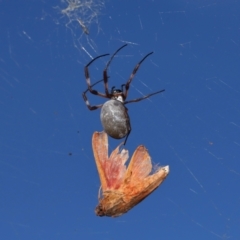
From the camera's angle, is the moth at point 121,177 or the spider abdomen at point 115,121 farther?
the moth at point 121,177

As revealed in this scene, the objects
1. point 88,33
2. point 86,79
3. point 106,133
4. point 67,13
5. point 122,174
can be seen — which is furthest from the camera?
point 67,13

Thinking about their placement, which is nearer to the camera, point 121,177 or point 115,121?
point 115,121

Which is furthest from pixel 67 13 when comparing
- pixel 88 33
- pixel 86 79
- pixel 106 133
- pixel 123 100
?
pixel 106 133

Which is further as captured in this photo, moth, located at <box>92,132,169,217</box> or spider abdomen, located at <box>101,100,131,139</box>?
moth, located at <box>92,132,169,217</box>

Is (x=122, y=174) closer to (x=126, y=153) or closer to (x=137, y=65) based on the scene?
(x=126, y=153)
